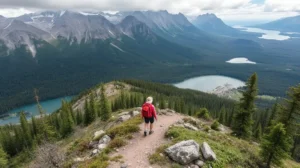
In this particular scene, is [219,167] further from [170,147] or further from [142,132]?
[142,132]

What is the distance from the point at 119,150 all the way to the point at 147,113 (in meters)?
4.64

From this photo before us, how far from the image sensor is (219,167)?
18.8m

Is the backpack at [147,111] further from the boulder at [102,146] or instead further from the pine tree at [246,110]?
the pine tree at [246,110]

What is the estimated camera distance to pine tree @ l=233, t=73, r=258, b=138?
38.6 meters

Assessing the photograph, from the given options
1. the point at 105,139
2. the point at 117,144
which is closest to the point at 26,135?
the point at 105,139

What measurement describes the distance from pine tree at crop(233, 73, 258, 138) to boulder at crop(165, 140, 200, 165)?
24.0m

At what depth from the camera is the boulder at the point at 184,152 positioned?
60.2ft

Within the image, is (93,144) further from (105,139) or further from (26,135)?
(26,135)

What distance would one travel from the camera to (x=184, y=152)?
61.3ft

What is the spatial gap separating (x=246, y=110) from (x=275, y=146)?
1610cm

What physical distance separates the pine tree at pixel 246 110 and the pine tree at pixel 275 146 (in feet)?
50.4

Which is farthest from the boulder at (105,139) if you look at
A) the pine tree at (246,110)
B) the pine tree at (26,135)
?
the pine tree at (26,135)

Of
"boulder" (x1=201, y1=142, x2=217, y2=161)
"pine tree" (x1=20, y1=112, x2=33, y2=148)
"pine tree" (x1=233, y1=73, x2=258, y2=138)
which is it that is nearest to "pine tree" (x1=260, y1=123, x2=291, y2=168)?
"boulder" (x1=201, y1=142, x2=217, y2=161)

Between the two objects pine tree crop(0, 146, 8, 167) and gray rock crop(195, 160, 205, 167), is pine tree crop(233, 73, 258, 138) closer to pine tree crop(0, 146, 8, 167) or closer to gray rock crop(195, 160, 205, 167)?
gray rock crop(195, 160, 205, 167)
